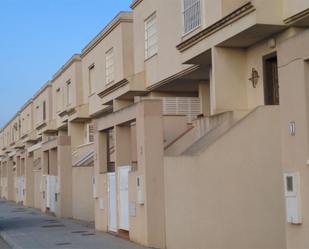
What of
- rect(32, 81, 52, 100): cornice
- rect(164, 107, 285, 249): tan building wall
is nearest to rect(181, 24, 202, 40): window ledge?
rect(164, 107, 285, 249): tan building wall

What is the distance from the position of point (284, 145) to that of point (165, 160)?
5.80 meters

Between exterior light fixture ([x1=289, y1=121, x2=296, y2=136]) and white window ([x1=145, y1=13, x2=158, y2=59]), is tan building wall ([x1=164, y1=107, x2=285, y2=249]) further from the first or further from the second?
white window ([x1=145, y1=13, x2=158, y2=59])

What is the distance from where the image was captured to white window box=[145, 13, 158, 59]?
875 inches

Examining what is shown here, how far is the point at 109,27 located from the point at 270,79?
38.8 feet

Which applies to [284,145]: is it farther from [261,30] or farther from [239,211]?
[261,30]

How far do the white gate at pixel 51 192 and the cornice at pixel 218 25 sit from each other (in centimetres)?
1328

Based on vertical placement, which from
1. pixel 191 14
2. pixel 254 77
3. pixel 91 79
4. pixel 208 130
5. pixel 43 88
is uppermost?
pixel 43 88

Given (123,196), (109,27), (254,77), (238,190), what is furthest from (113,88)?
(238,190)

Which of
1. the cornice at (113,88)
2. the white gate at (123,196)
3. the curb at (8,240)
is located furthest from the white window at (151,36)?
the curb at (8,240)

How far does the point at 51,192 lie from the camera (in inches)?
1164

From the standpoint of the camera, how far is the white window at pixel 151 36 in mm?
22231

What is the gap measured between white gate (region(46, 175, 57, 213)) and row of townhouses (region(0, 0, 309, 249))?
12.5ft

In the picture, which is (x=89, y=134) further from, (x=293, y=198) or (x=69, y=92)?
(x=293, y=198)

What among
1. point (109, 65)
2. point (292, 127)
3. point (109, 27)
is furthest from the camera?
point (109, 65)
